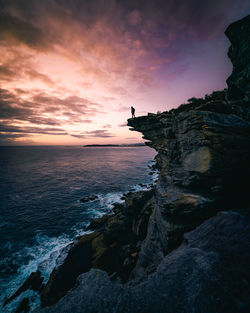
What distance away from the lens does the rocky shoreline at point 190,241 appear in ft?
20.7

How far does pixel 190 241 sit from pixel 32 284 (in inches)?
777

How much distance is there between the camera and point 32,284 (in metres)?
Answer: 15.2

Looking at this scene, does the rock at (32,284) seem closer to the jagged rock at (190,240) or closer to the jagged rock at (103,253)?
the jagged rock at (103,253)

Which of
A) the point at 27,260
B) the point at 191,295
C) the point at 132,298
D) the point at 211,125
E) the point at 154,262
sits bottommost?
the point at 27,260

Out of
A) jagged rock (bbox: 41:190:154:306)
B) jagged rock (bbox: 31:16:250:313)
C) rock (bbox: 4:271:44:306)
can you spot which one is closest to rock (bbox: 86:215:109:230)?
jagged rock (bbox: 41:190:154:306)

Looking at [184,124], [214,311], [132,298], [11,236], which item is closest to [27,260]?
[11,236]

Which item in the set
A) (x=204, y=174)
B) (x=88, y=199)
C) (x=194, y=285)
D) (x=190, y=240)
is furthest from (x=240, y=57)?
(x=88, y=199)

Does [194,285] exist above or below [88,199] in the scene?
above

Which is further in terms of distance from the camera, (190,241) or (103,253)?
(103,253)

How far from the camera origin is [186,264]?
24.9 ft

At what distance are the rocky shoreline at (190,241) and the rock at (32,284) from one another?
11.8 inches

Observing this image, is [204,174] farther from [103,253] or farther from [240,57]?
[103,253]

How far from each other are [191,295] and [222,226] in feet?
16.5

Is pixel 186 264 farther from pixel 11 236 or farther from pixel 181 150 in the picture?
pixel 11 236
